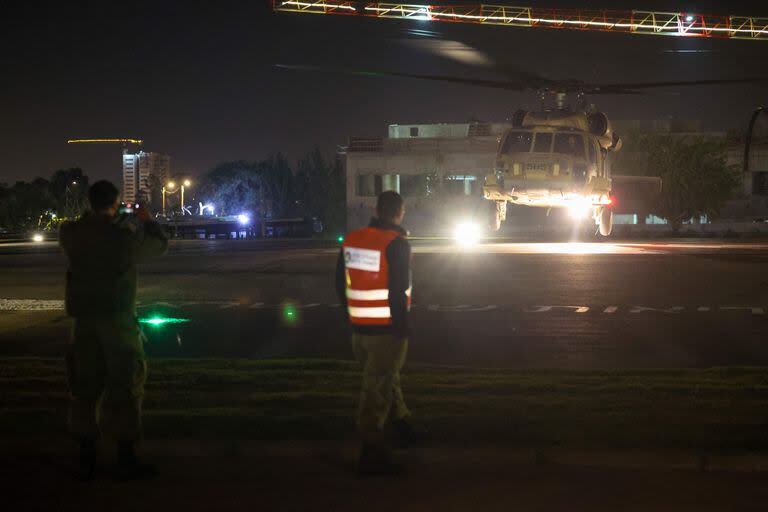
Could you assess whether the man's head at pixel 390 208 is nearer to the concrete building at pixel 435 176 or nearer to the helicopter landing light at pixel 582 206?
the helicopter landing light at pixel 582 206

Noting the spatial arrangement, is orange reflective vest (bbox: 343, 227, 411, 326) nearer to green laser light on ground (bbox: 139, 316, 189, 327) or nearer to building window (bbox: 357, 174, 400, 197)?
green laser light on ground (bbox: 139, 316, 189, 327)

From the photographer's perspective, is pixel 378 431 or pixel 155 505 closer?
pixel 155 505

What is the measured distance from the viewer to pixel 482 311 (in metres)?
20.5

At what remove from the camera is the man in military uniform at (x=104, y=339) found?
7492 mm

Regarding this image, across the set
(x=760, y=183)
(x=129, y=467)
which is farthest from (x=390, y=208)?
(x=760, y=183)

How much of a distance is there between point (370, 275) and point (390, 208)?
55 centimetres

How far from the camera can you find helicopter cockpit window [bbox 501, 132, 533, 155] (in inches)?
1202

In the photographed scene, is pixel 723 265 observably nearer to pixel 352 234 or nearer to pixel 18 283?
pixel 18 283

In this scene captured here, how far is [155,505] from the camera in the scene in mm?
6828

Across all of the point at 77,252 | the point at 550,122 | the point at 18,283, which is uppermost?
the point at 550,122

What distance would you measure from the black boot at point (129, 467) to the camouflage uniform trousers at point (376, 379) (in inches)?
60.2

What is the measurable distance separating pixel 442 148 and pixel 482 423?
303 ft

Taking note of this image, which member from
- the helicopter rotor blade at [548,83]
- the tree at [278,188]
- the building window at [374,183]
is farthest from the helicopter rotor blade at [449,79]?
the tree at [278,188]

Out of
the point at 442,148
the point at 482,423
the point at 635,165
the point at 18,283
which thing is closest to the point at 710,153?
the point at 635,165
